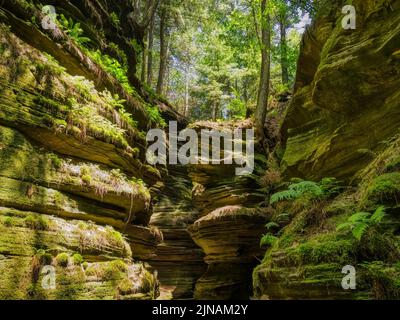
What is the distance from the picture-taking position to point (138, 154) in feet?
30.9

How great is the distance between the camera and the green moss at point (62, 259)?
18.5 feet

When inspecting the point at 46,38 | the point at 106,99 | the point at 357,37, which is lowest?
the point at 106,99

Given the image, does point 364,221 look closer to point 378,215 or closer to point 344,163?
point 378,215

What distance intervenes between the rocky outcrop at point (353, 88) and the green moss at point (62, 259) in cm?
657

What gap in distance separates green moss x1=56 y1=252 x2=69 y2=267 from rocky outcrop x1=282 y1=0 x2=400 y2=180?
6.57m

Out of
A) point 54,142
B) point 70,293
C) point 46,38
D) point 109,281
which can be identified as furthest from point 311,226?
point 46,38

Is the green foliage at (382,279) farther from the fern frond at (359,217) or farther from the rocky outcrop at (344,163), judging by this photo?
the fern frond at (359,217)

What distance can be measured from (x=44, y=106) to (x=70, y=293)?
11.4 feet

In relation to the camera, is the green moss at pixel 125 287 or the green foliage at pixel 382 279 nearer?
the green foliage at pixel 382 279

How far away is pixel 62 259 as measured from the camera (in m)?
5.69

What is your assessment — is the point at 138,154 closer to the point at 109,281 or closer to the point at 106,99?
the point at 106,99

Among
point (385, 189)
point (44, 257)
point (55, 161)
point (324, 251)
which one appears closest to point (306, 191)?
point (385, 189)

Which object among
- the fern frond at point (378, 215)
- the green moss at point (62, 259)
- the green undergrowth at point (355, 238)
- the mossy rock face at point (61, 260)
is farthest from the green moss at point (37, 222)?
the fern frond at point (378, 215)
